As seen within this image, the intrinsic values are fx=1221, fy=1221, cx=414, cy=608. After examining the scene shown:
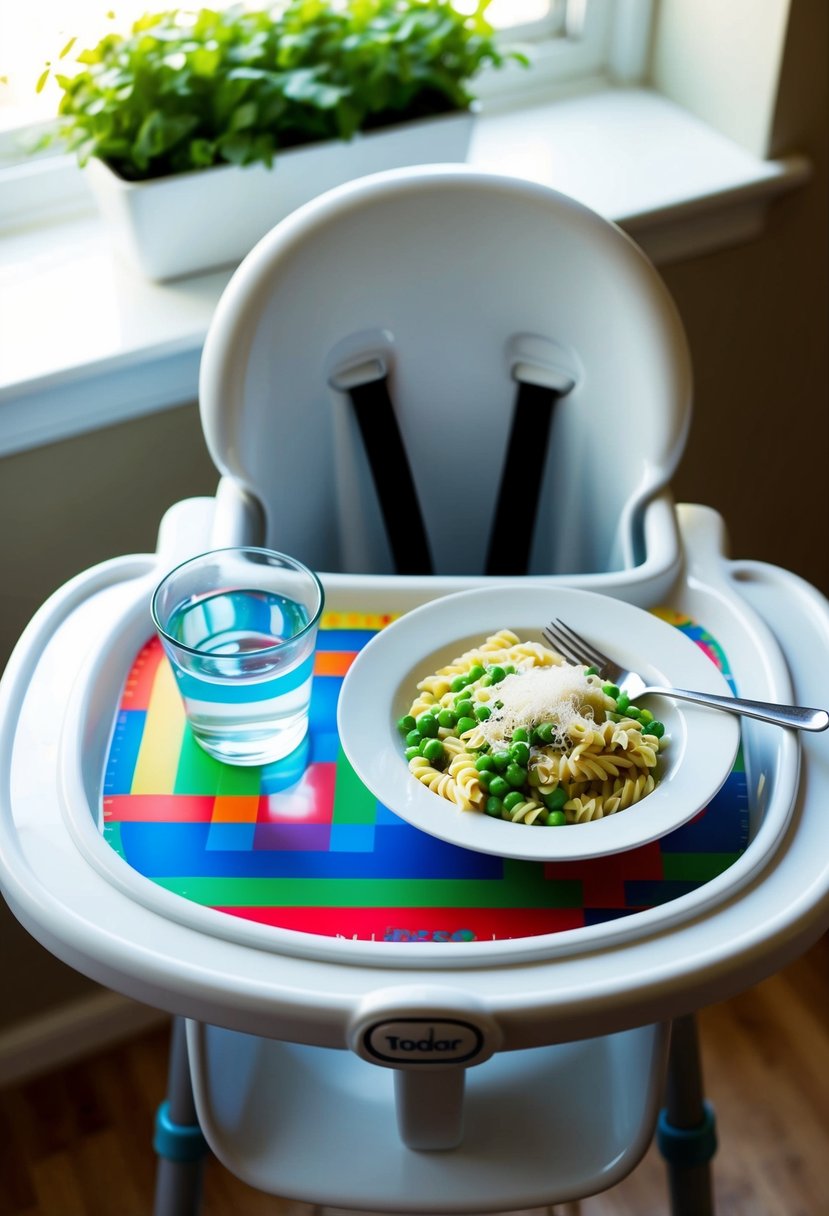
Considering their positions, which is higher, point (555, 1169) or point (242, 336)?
point (242, 336)

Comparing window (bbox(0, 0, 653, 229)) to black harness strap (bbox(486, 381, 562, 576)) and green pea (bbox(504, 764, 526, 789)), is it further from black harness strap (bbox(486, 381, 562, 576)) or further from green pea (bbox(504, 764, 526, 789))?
green pea (bbox(504, 764, 526, 789))

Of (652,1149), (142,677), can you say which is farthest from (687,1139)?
(142,677)

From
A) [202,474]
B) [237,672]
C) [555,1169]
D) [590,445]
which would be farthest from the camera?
[202,474]

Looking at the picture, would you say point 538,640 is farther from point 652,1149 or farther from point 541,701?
point 652,1149

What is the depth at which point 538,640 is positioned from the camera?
847 millimetres

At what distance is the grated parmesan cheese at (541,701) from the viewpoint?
722mm

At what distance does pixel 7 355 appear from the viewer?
1.19 meters

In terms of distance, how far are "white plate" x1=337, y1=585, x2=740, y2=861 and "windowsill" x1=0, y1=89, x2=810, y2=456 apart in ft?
1.69

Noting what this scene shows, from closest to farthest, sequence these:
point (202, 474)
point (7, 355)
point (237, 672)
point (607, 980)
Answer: point (607, 980) → point (237, 672) → point (7, 355) → point (202, 474)

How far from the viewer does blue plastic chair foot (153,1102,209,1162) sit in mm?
1083

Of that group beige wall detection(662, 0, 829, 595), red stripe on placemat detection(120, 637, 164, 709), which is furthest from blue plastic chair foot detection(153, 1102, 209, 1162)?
beige wall detection(662, 0, 829, 595)

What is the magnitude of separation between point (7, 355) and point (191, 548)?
394mm

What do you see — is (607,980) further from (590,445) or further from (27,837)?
(590,445)

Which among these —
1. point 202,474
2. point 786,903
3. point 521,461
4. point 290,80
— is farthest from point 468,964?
point 290,80
